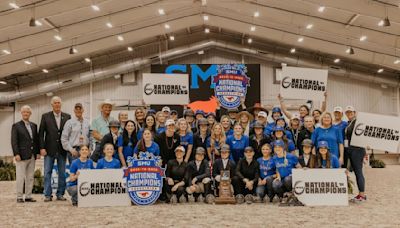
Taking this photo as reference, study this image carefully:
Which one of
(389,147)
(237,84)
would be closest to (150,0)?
(237,84)

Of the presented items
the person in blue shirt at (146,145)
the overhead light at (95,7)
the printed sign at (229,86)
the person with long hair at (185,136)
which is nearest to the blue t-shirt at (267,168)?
the person with long hair at (185,136)

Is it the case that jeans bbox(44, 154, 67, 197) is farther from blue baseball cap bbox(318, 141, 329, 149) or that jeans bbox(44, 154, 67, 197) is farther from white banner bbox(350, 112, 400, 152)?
white banner bbox(350, 112, 400, 152)

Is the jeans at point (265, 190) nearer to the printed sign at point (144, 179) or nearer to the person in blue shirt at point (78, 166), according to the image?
the printed sign at point (144, 179)

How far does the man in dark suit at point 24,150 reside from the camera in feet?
26.4

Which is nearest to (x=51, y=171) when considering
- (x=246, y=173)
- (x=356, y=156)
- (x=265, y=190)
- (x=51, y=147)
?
(x=51, y=147)

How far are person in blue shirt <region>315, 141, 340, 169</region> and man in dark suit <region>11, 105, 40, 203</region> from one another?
4.99 metres

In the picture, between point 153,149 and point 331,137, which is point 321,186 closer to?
point 331,137

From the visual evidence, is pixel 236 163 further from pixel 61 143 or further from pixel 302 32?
pixel 302 32

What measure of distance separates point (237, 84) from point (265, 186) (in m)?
3.01

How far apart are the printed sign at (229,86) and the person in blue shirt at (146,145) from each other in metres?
2.60

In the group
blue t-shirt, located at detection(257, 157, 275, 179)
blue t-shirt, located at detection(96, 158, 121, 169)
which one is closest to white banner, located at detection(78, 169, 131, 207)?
blue t-shirt, located at detection(96, 158, 121, 169)

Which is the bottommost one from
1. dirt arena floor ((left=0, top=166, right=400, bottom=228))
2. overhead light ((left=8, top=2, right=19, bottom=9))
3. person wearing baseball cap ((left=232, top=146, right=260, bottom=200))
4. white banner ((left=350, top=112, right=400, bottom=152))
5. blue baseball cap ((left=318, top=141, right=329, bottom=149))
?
dirt arena floor ((left=0, top=166, right=400, bottom=228))

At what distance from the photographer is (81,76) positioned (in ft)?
77.3

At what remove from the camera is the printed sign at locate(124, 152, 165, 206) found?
7.43 m
